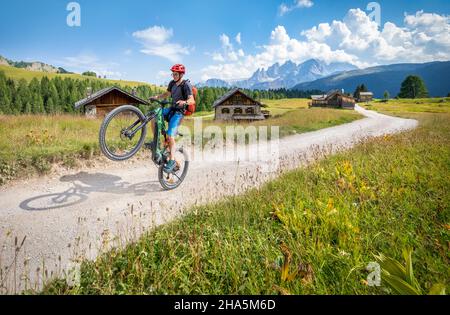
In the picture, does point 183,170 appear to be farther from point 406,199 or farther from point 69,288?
point 406,199

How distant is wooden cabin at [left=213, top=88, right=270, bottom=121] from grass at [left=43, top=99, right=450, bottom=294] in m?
49.9

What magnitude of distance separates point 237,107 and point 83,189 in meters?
50.4

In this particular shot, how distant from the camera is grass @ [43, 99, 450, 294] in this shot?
9.50ft

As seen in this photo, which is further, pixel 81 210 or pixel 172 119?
pixel 172 119

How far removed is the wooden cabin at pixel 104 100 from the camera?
33.0m

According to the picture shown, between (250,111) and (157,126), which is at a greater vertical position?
(250,111)

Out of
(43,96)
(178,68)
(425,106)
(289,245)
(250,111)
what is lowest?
(289,245)

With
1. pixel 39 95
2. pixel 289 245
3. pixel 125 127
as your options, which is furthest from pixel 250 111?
pixel 39 95

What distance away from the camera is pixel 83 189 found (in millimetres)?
6645

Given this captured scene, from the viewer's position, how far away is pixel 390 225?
386cm

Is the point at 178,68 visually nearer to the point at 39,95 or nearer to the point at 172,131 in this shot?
the point at 172,131

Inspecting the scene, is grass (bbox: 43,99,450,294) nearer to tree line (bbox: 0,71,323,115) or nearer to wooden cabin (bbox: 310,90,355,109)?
tree line (bbox: 0,71,323,115)

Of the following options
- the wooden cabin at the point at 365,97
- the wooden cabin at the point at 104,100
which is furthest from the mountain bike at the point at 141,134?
the wooden cabin at the point at 365,97
